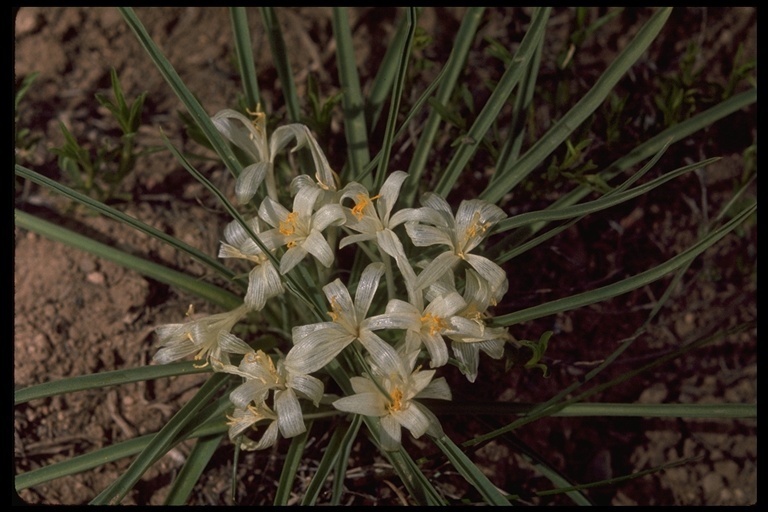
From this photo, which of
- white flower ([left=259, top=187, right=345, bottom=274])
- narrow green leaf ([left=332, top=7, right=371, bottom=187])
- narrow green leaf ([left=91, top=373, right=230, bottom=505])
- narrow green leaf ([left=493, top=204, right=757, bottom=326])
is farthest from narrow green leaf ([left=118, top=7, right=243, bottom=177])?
narrow green leaf ([left=493, top=204, right=757, bottom=326])

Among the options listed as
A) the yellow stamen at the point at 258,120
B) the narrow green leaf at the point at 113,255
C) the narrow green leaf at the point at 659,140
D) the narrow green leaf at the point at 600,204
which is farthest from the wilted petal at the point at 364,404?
the narrow green leaf at the point at 659,140

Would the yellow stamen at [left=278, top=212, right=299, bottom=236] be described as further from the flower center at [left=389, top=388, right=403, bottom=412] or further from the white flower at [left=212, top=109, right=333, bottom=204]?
the flower center at [left=389, top=388, right=403, bottom=412]

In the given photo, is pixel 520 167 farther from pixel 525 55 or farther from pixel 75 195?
pixel 75 195

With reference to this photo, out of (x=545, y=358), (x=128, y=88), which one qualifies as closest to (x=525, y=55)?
(x=545, y=358)

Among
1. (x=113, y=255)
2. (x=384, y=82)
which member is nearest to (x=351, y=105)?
(x=384, y=82)

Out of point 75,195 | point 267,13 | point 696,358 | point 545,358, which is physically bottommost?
point 696,358
